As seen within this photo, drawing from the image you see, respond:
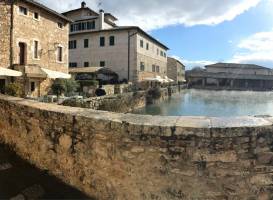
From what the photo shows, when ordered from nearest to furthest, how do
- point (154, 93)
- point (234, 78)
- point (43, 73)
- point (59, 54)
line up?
1. point (43, 73)
2. point (59, 54)
3. point (154, 93)
4. point (234, 78)

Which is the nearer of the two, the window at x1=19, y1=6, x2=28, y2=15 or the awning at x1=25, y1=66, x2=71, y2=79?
the awning at x1=25, y1=66, x2=71, y2=79

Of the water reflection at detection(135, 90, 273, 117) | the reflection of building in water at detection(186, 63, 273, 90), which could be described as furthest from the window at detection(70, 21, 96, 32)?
the reflection of building in water at detection(186, 63, 273, 90)

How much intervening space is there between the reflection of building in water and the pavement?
67.4 metres

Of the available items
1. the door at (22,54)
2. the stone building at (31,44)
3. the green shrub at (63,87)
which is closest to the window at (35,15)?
the stone building at (31,44)

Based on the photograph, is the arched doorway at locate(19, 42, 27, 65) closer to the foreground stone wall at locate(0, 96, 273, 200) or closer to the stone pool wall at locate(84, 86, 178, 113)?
the stone pool wall at locate(84, 86, 178, 113)

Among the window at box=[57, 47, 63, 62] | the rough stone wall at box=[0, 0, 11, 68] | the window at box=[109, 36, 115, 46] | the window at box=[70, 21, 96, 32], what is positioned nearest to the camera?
the rough stone wall at box=[0, 0, 11, 68]

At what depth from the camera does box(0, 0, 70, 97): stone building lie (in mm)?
19781

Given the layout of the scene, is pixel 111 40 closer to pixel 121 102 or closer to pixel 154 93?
pixel 154 93

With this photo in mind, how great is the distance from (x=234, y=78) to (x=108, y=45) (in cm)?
4637

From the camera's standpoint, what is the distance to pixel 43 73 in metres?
18.8

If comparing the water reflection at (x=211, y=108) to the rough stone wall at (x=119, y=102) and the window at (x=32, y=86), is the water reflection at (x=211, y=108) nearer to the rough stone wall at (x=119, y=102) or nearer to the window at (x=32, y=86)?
the rough stone wall at (x=119, y=102)

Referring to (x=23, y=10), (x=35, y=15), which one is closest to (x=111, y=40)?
(x=35, y=15)

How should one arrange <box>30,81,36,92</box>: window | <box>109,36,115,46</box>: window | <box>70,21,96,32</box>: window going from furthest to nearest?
<box>70,21,96,32</box>: window
<box>109,36,115,46</box>: window
<box>30,81,36,92</box>: window

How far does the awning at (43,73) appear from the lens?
1867 centimetres
